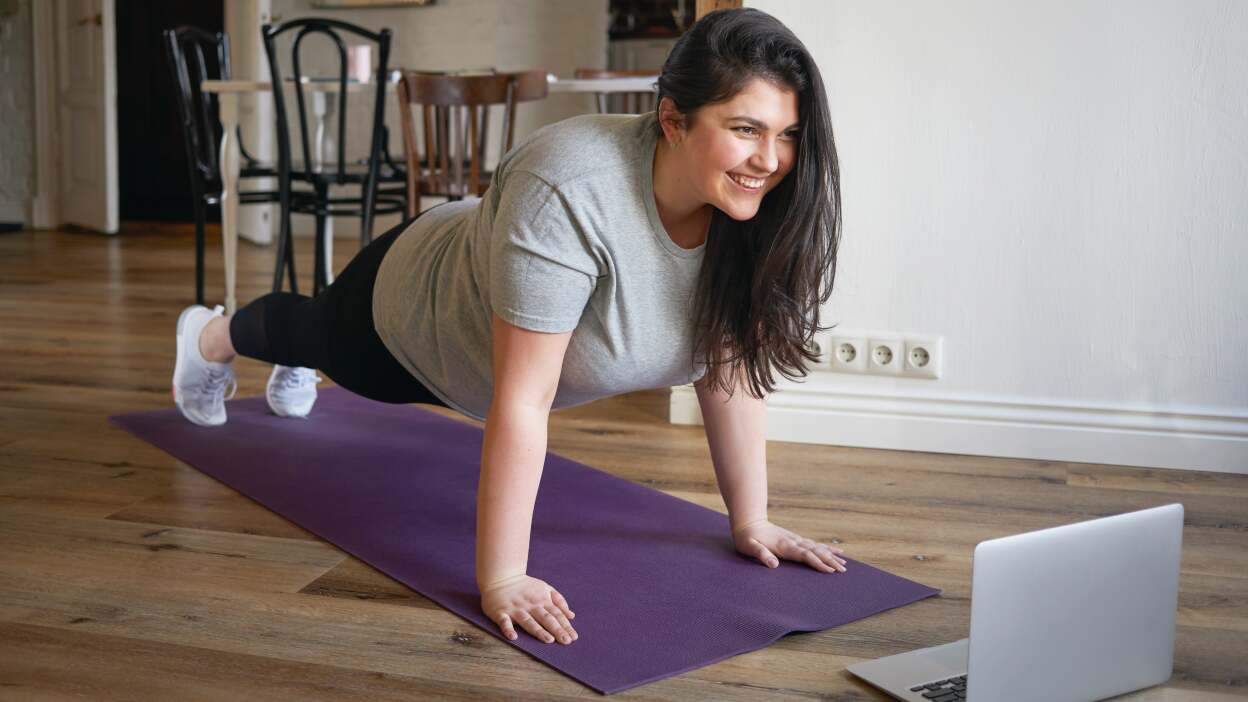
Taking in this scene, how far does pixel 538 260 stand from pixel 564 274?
0.03m

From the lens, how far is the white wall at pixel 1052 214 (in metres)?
2.18

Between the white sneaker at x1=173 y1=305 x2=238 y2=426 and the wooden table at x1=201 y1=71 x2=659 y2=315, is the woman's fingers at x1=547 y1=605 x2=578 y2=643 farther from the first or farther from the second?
the wooden table at x1=201 y1=71 x2=659 y2=315

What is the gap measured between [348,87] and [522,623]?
258 centimetres

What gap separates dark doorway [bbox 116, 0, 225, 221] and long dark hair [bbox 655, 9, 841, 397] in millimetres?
6217

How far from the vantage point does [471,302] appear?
1.55 meters

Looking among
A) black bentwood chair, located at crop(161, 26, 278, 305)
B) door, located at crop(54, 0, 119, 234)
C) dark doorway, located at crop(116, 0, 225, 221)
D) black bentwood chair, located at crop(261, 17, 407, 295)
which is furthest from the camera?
dark doorway, located at crop(116, 0, 225, 221)

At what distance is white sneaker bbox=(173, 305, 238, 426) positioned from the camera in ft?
7.38

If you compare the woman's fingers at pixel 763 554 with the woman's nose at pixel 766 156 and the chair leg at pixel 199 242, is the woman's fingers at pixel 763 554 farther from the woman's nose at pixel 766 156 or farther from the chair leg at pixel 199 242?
the chair leg at pixel 199 242

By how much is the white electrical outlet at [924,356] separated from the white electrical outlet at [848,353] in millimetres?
87

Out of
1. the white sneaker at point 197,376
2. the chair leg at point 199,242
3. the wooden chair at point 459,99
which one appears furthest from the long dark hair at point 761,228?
the chair leg at point 199,242

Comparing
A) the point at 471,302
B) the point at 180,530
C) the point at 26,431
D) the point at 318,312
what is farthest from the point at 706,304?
the point at 26,431

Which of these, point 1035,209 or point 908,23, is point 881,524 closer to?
point 1035,209

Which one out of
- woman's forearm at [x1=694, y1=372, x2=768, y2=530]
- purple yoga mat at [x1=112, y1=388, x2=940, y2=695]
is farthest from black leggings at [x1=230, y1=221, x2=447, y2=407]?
woman's forearm at [x1=694, y1=372, x2=768, y2=530]

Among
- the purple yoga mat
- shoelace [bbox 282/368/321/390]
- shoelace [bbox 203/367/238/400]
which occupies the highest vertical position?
shoelace [bbox 203/367/238/400]
